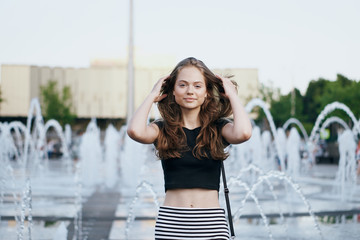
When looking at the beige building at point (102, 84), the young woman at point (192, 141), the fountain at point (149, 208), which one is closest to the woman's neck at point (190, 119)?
the young woman at point (192, 141)

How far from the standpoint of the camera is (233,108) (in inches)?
94.7

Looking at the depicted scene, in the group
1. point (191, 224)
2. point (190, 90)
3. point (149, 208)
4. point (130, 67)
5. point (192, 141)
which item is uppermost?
point (130, 67)

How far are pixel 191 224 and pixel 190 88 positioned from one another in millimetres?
570

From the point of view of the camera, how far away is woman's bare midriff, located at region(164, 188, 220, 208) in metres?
2.30

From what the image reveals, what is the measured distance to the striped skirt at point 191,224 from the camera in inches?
88.4

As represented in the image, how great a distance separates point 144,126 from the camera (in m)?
2.35

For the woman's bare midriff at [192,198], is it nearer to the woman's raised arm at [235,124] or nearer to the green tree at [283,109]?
the woman's raised arm at [235,124]

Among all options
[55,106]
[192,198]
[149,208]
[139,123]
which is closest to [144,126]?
[139,123]

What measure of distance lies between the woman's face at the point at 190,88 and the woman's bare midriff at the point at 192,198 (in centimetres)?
36

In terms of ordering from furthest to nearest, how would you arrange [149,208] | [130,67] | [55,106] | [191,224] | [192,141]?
1. [55,106]
2. [130,67]
3. [149,208]
4. [192,141]
5. [191,224]

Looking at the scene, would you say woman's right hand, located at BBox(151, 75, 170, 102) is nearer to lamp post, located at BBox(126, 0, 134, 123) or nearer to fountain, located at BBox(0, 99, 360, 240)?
fountain, located at BBox(0, 99, 360, 240)

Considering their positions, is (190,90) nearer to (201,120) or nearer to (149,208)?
(201,120)

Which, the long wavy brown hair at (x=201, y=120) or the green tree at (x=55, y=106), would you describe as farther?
the green tree at (x=55, y=106)

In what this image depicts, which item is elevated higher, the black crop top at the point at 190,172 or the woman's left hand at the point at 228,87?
the woman's left hand at the point at 228,87
